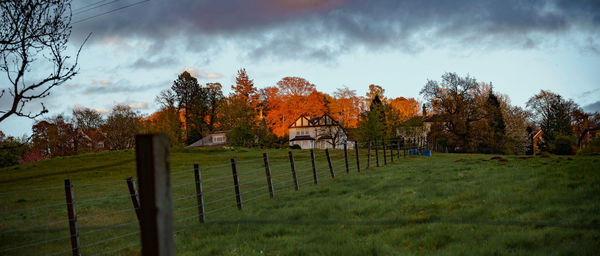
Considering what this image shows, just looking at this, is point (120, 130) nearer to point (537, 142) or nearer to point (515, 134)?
point (515, 134)

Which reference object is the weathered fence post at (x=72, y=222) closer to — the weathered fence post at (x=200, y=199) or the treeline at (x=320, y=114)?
the weathered fence post at (x=200, y=199)

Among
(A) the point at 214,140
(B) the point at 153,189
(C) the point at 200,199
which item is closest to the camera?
(B) the point at 153,189

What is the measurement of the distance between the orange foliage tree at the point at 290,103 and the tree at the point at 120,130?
22560 mm

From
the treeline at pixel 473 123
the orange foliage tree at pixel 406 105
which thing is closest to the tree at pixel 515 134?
the treeline at pixel 473 123

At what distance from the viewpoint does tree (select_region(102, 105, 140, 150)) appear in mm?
53156

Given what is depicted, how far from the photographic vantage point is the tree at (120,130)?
174 feet

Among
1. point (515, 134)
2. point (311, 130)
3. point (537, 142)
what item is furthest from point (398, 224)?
Answer: point (537, 142)

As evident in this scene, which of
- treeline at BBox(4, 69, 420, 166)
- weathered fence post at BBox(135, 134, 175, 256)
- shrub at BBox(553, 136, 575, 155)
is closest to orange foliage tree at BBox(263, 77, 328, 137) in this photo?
treeline at BBox(4, 69, 420, 166)

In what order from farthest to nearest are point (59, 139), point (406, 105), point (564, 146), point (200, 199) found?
point (406, 105), point (59, 139), point (564, 146), point (200, 199)

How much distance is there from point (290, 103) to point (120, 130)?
27902 millimetres

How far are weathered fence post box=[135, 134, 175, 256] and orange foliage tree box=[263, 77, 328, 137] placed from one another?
203ft

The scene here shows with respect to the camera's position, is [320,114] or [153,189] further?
[320,114]

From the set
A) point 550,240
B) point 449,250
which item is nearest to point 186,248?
point 449,250

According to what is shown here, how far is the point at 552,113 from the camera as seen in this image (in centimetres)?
5844
